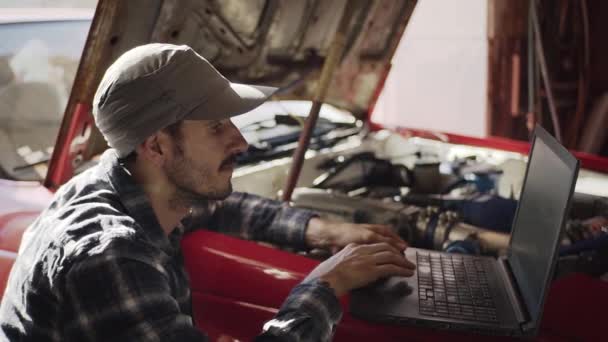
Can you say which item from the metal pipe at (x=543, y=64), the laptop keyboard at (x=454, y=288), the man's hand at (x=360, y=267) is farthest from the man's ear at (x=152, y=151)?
the metal pipe at (x=543, y=64)

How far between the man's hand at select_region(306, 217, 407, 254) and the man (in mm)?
159

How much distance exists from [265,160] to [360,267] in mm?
1085

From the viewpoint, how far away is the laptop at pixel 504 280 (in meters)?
1.05

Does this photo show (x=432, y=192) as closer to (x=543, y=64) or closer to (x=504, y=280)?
(x=504, y=280)

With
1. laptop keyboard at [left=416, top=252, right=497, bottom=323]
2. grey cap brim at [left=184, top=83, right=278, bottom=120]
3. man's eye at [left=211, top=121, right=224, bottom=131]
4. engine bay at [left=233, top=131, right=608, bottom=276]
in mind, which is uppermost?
grey cap brim at [left=184, top=83, right=278, bottom=120]

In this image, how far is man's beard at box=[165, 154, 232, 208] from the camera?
112cm


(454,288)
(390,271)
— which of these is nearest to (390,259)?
(390,271)

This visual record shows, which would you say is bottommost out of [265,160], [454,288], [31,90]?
[265,160]

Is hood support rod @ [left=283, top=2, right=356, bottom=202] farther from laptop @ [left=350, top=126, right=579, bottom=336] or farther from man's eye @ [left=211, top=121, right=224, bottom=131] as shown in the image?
man's eye @ [left=211, top=121, right=224, bottom=131]

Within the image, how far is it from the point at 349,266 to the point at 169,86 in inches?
18.1

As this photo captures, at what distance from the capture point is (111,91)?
3.48ft

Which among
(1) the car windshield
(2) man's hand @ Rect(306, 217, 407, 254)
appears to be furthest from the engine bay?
(1) the car windshield

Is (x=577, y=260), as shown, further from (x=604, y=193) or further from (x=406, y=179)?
(x=406, y=179)

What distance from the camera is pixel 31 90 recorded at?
1.86 m
